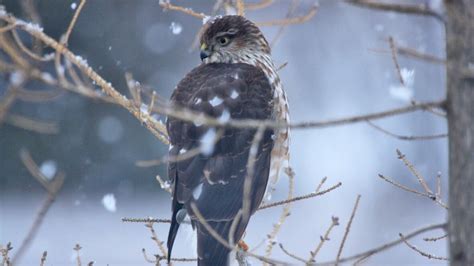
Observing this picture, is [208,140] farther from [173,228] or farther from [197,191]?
[173,228]

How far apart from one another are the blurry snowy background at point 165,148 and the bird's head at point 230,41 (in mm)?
9049

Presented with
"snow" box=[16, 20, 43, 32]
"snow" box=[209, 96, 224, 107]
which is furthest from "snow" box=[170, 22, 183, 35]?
"snow" box=[16, 20, 43, 32]

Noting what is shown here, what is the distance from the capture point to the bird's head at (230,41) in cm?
506

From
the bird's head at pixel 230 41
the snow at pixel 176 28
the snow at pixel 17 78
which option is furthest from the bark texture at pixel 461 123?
the snow at pixel 176 28

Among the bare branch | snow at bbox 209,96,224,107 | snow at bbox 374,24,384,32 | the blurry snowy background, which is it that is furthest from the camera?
snow at bbox 374,24,384,32

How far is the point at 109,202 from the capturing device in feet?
48.8

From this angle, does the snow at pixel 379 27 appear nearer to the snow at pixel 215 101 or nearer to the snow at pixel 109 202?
the snow at pixel 109 202

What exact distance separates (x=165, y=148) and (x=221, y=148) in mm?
10599

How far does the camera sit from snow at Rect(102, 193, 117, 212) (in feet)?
48.5

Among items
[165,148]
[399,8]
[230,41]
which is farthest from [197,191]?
[165,148]

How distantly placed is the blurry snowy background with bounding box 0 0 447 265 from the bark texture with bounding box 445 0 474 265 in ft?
38.3

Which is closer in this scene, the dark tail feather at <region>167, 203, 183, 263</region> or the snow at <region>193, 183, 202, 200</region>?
the dark tail feather at <region>167, 203, 183, 263</region>

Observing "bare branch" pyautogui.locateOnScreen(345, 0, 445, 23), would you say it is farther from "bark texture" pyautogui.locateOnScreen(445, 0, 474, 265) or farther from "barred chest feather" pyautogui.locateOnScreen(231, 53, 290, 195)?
"barred chest feather" pyautogui.locateOnScreen(231, 53, 290, 195)

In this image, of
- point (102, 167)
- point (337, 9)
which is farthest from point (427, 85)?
point (102, 167)
